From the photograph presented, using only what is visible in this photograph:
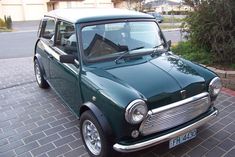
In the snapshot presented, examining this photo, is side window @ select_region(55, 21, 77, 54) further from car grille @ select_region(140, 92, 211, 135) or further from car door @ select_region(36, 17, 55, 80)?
car grille @ select_region(140, 92, 211, 135)

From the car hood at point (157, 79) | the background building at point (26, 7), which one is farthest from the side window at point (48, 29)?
the background building at point (26, 7)

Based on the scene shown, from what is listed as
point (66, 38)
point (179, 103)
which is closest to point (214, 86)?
point (179, 103)

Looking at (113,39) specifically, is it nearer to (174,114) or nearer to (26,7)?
(174,114)

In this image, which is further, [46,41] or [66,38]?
[46,41]

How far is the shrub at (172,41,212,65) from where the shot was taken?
602 centimetres

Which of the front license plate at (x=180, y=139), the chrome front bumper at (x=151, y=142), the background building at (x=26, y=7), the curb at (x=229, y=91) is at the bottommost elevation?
the curb at (x=229, y=91)

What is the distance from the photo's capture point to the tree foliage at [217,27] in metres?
5.47

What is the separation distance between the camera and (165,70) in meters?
3.29

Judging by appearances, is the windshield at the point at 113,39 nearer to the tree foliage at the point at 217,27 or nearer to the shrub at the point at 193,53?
the tree foliage at the point at 217,27

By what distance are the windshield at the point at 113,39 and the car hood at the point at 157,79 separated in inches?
14.3

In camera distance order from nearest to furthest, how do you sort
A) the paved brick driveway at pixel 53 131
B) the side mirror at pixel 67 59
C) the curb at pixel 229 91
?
the paved brick driveway at pixel 53 131, the side mirror at pixel 67 59, the curb at pixel 229 91

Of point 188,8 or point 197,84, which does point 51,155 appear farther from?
point 188,8

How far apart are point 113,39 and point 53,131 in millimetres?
1745

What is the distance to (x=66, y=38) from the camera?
4105 mm
